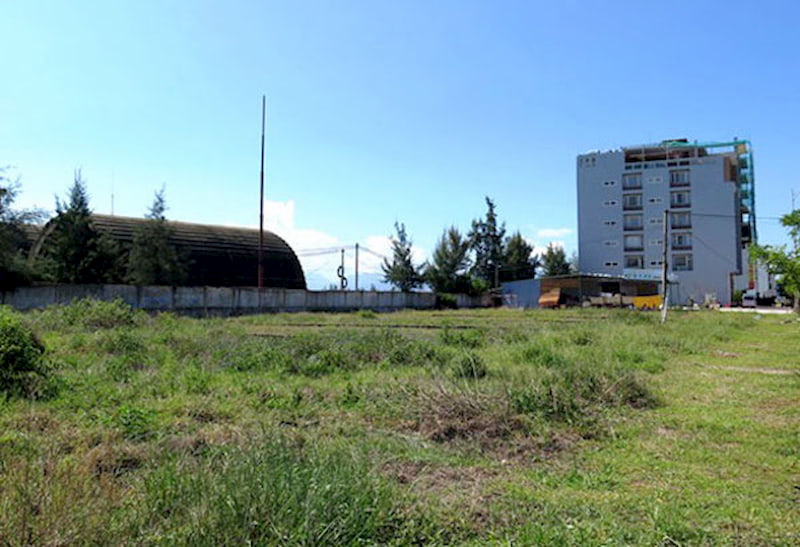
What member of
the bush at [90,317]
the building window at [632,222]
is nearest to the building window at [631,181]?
the building window at [632,222]

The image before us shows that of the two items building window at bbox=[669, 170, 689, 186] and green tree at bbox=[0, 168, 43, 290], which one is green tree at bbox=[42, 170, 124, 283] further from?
building window at bbox=[669, 170, 689, 186]

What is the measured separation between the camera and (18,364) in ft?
25.4

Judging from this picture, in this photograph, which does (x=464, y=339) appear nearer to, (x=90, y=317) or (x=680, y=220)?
(x=90, y=317)

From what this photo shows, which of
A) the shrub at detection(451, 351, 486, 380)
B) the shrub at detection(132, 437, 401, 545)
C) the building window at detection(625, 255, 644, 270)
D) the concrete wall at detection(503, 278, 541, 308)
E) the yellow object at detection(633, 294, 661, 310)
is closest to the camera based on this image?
the shrub at detection(132, 437, 401, 545)

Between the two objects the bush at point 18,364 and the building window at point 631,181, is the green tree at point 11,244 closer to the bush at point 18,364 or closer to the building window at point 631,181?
the bush at point 18,364

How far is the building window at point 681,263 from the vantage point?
212 feet

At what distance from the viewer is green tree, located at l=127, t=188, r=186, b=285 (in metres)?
32.5

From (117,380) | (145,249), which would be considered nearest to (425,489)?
(117,380)

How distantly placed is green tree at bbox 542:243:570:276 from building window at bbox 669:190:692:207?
13497 mm

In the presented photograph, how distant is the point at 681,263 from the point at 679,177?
9732 mm

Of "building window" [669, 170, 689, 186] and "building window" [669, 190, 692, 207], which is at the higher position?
"building window" [669, 170, 689, 186]

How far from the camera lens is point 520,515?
3777mm

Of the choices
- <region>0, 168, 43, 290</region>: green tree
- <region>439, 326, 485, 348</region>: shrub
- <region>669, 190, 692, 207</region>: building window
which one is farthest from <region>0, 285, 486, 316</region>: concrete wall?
<region>669, 190, 692, 207</region>: building window

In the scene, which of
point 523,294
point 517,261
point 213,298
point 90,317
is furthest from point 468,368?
point 517,261
